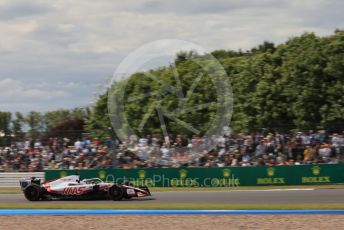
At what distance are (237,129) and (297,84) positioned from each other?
3898mm

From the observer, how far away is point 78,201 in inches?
733

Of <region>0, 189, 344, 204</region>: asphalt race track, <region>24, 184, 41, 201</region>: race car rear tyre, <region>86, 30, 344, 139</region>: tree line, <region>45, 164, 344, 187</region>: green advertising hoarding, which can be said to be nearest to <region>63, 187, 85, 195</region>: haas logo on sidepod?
<region>0, 189, 344, 204</region>: asphalt race track

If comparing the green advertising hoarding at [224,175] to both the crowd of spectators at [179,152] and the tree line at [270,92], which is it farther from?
the tree line at [270,92]

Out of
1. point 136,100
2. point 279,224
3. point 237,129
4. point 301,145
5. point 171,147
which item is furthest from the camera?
point 136,100

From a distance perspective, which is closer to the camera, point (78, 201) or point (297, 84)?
point (78, 201)

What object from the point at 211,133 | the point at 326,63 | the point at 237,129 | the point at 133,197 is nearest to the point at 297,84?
the point at 326,63

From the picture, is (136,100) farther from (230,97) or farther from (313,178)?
(313,178)

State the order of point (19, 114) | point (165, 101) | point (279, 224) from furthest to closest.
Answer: point (165, 101) < point (19, 114) < point (279, 224)

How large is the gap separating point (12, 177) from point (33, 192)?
643cm

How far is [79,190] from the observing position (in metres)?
18.5

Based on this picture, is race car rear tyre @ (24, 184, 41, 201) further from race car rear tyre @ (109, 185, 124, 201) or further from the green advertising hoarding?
the green advertising hoarding

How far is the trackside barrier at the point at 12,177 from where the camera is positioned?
24.6 meters

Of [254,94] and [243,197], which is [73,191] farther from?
[254,94]

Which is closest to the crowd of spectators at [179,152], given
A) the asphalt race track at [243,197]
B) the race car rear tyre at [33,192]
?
the asphalt race track at [243,197]
